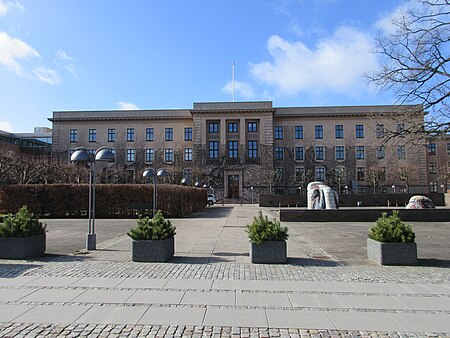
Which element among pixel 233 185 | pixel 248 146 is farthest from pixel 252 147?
pixel 233 185

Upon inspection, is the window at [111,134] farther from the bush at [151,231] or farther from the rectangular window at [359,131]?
the bush at [151,231]

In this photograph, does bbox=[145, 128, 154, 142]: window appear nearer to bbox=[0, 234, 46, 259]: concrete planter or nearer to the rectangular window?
the rectangular window

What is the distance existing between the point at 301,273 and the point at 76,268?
564 centimetres

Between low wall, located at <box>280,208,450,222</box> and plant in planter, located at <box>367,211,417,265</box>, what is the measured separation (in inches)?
540

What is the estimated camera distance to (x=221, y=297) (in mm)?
6320

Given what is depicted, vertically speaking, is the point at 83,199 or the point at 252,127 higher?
the point at 252,127

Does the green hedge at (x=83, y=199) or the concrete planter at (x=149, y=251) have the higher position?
the green hedge at (x=83, y=199)

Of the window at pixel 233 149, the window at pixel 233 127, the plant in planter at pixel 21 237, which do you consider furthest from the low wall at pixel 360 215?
the window at pixel 233 127

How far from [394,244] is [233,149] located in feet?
199

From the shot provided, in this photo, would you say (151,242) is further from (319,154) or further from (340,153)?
(340,153)

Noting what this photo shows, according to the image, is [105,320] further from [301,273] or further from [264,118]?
[264,118]

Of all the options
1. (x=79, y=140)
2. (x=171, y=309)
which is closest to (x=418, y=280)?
(x=171, y=309)

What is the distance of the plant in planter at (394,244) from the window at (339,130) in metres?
64.0

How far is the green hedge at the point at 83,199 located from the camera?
89.5ft
